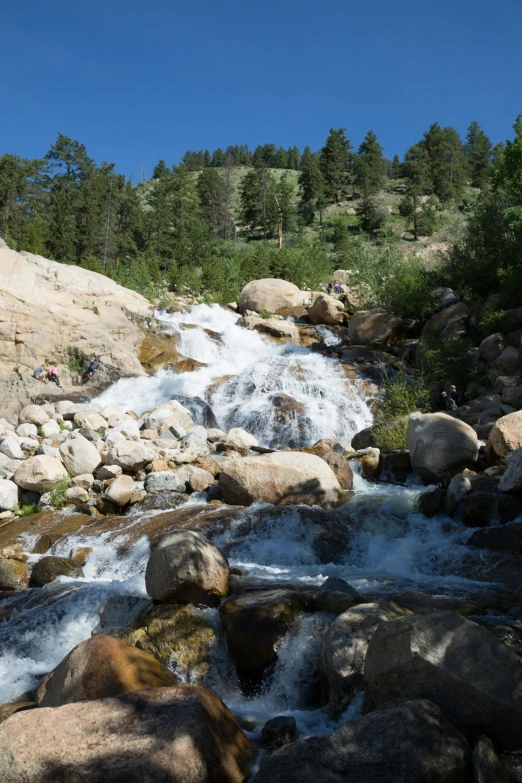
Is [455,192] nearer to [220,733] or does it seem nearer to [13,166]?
[13,166]

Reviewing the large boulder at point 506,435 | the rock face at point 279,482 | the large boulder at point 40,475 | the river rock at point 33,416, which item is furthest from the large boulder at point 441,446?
the river rock at point 33,416

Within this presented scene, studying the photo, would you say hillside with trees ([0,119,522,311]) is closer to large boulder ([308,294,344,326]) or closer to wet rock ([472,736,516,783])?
large boulder ([308,294,344,326])

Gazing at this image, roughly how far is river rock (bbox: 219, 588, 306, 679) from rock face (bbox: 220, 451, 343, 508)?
3.90m

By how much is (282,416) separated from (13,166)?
3787 centimetres

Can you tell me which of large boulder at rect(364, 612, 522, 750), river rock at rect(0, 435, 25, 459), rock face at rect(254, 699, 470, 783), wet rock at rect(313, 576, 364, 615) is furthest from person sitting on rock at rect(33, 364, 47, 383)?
rock face at rect(254, 699, 470, 783)

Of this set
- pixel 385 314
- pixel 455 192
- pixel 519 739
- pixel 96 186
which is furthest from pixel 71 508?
pixel 455 192

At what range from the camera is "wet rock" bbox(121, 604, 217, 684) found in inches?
215

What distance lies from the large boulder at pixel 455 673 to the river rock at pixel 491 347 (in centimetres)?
1249

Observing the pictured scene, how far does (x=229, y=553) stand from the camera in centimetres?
847

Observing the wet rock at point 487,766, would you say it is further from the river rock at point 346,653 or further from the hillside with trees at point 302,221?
the hillside with trees at point 302,221

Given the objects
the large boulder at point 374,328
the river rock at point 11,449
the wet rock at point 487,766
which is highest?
the large boulder at point 374,328

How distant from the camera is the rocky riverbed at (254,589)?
3.33 m

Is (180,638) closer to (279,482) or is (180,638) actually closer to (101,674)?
(101,674)

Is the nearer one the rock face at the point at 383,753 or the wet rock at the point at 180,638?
the rock face at the point at 383,753
